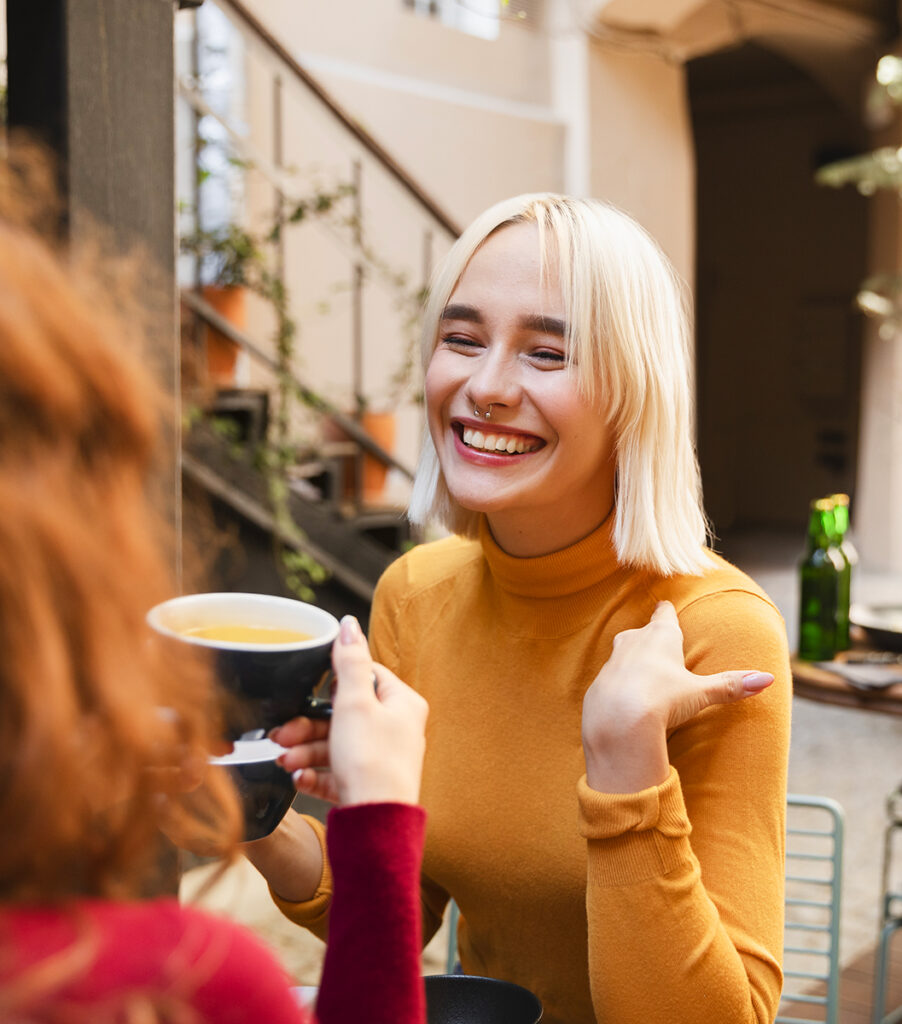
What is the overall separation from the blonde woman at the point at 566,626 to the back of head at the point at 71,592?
529mm

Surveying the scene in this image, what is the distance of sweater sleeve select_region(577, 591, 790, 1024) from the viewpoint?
38.8 inches

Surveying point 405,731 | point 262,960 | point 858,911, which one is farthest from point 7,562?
point 858,911

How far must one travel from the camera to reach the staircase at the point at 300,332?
3.92 meters

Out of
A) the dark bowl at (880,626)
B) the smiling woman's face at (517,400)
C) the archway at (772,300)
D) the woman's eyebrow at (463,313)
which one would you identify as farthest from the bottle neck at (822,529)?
the archway at (772,300)

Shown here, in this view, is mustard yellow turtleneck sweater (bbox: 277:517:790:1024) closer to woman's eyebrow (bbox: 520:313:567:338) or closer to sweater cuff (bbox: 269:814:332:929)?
sweater cuff (bbox: 269:814:332:929)

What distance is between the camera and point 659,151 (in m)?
6.65

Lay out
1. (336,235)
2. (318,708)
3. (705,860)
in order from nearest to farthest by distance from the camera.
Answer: (318,708) < (705,860) < (336,235)

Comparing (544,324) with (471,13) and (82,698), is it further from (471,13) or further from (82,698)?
(471,13)

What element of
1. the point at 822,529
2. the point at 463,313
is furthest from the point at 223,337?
the point at 463,313

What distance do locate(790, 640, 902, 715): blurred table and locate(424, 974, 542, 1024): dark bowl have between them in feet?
4.70

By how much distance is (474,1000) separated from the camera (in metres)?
0.98

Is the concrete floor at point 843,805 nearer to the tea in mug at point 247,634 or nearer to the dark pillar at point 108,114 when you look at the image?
the tea in mug at point 247,634

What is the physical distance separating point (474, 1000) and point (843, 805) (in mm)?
3556

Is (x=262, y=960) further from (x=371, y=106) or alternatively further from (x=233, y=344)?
(x=371, y=106)
